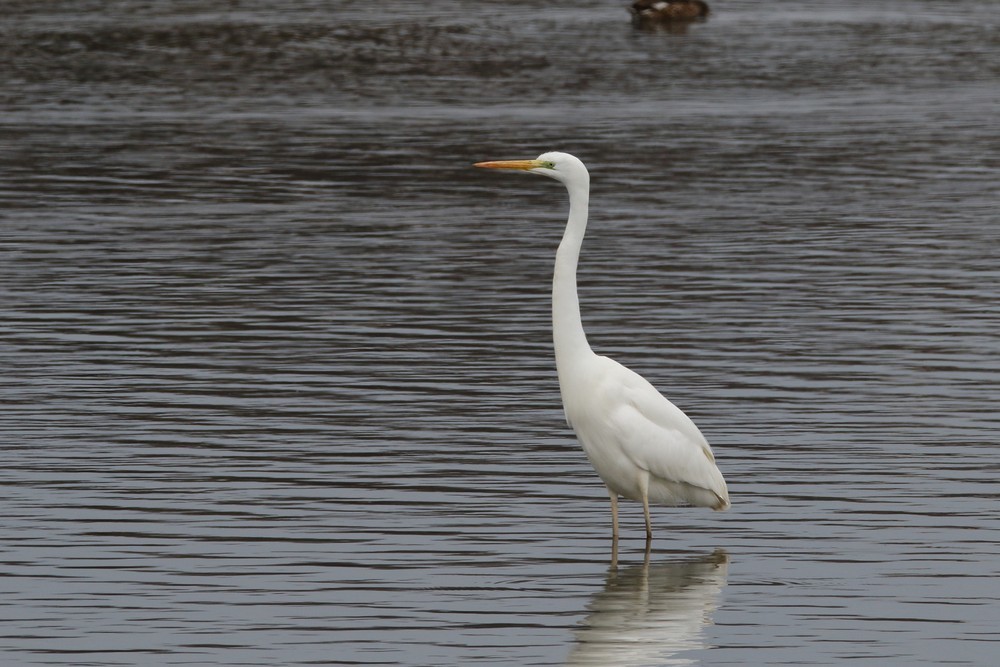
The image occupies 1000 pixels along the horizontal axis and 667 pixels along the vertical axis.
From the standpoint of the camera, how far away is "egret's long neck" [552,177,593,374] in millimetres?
10461

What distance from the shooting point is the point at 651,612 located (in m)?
9.69

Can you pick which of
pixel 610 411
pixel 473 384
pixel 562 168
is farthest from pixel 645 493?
pixel 473 384

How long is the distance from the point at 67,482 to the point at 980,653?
5.81 metres

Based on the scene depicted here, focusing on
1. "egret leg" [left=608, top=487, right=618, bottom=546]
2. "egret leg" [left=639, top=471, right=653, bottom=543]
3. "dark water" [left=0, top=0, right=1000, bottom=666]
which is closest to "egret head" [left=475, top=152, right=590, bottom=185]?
"egret leg" [left=639, top=471, right=653, bottom=543]

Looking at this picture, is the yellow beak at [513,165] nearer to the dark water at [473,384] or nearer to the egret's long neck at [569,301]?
the egret's long neck at [569,301]

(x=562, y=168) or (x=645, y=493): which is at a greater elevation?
(x=562, y=168)

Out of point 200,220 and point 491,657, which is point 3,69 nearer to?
point 200,220

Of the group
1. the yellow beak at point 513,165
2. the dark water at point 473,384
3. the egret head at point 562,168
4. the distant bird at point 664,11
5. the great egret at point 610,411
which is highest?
the yellow beak at point 513,165

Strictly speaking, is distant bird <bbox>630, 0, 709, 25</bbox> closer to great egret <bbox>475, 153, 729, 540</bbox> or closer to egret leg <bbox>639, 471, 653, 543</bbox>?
great egret <bbox>475, 153, 729, 540</bbox>

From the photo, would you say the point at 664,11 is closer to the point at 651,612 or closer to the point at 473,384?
the point at 473,384

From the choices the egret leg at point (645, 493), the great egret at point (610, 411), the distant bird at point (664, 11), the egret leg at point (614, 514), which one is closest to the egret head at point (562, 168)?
the great egret at point (610, 411)

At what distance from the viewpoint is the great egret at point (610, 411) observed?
34.1ft

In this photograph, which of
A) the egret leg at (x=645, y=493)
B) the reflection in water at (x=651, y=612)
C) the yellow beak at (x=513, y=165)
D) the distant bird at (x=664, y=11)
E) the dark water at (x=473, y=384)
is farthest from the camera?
the distant bird at (x=664, y=11)

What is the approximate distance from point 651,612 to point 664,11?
173 feet
